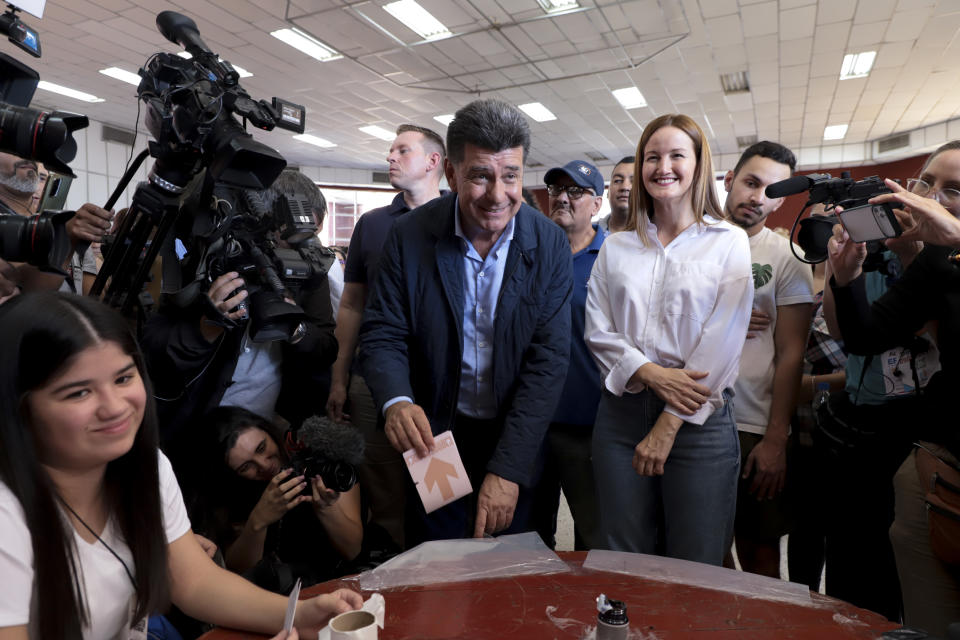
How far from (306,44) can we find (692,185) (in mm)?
6019

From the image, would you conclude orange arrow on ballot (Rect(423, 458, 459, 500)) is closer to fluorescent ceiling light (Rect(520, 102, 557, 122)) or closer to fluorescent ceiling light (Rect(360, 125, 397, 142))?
fluorescent ceiling light (Rect(520, 102, 557, 122))

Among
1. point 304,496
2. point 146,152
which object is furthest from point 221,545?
point 146,152

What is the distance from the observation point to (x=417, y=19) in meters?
5.75

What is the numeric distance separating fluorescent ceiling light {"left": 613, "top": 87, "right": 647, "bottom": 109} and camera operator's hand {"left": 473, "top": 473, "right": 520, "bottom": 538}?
23.9 feet

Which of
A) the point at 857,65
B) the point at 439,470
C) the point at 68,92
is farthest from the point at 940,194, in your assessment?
the point at 68,92

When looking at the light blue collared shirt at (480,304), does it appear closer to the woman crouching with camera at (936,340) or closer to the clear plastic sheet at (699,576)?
the clear plastic sheet at (699,576)

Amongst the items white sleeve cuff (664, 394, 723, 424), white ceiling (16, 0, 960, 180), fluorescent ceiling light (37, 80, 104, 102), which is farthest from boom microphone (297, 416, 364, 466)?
fluorescent ceiling light (37, 80, 104, 102)

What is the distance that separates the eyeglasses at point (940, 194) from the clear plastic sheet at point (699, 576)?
99 cm

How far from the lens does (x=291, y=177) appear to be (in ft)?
7.63

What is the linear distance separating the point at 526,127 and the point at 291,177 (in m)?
1.18

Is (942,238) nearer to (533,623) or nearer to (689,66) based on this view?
(533,623)

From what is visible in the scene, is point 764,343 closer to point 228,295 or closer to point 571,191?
point 571,191

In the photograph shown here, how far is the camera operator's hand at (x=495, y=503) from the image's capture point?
4.72 feet

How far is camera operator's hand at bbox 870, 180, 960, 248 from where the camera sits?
1274 millimetres
